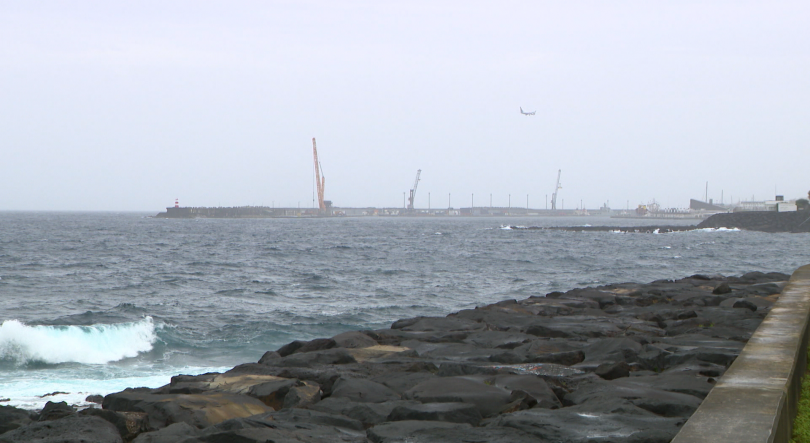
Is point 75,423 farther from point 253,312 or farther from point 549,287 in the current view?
point 549,287

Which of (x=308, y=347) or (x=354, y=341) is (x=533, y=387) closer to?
(x=354, y=341)

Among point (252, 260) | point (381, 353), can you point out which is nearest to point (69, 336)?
point (381, 353)

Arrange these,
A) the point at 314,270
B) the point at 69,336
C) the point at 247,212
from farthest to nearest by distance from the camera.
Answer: the point at 247,212
the point at 314,270
the point at 69,336

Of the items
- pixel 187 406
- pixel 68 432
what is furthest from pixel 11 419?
pixel 187 406

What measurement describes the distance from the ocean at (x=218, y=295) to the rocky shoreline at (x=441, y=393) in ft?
10.5

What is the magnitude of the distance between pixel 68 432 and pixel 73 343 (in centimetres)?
1032

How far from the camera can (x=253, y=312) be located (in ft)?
58.4

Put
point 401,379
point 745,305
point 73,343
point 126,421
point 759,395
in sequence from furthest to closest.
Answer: point 73,343 → point 745,305 → point 401,379 → point 126,421 → point 759,395

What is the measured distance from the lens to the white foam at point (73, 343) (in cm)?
1261

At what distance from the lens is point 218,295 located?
21344 mm

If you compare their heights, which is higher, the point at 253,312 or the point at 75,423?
the point at 75,423

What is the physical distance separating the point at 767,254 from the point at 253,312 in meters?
33.4

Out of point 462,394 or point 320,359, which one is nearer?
point 462,394

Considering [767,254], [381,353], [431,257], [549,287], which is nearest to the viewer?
[381,353]
